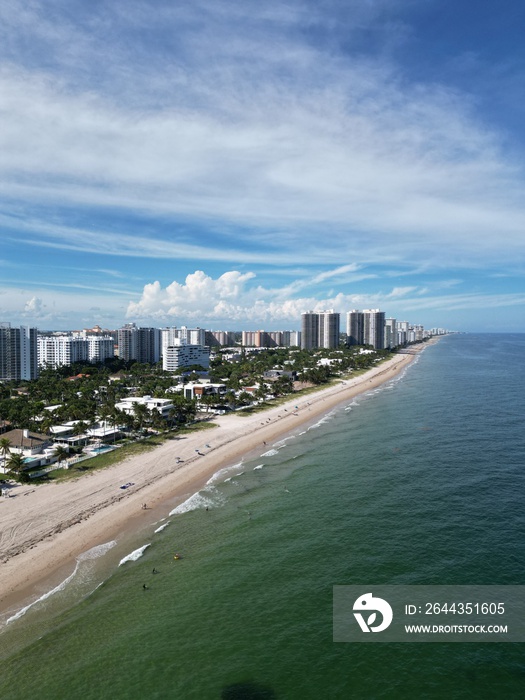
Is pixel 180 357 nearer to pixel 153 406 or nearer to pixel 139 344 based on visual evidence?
pixel 139 344

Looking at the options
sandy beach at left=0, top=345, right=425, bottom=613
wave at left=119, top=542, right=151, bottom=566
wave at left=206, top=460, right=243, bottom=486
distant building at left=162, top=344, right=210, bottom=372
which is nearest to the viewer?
sandy beach at left=0, top=345, right=425, bottom=613

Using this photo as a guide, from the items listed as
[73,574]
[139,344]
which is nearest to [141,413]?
[73,574]

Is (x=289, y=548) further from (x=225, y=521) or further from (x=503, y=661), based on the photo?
(x=503, y=661)

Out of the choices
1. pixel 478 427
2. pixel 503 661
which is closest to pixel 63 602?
pixel 503 661

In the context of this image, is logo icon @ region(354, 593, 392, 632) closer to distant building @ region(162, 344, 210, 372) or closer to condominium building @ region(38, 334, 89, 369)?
distant building @ region(162, 344, 210, 372)

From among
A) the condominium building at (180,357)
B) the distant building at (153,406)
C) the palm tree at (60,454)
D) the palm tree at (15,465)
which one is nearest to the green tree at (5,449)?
the palm tree at (15,465)

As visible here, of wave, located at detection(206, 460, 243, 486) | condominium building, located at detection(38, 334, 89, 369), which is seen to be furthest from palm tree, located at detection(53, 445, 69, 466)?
condominium building, located at detection(38, 334, 89, 369)

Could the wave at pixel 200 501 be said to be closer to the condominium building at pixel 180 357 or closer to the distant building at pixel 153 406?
the distant building at pixel 153 406
